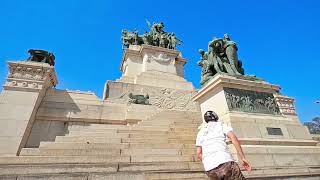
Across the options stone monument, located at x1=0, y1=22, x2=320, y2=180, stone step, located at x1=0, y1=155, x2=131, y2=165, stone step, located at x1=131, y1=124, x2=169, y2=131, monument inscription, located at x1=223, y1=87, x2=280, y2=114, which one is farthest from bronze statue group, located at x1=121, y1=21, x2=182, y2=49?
stone step, located at x1=0, y1=155, x2=131, y2=165

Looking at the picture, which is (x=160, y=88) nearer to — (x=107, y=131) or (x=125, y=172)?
(x=107, y=131)

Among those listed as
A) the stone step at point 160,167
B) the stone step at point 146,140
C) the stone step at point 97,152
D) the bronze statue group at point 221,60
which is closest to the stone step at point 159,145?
the stone step at point 146,140

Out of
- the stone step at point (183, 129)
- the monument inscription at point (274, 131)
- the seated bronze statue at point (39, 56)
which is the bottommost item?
the monument inscription at point (274, 131)

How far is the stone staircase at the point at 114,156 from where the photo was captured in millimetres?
4578

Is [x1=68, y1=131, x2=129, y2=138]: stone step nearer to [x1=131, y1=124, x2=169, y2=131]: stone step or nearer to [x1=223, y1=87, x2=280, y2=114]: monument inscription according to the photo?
[x1=131, y1=124, x2=169, y2=131]: stone step

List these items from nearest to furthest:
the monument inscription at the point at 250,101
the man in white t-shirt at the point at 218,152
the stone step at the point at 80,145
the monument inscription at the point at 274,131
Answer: the man in white t-shirt at the point at 218,152 < the stone step at the point at 80,145 < the monument inscription at the point at 274,131 < the monument inscription at the point at 250,101

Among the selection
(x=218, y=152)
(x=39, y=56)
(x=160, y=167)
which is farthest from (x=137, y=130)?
(x=39, y=56)

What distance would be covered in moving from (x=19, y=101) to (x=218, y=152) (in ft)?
30.8

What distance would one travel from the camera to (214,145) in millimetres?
3082

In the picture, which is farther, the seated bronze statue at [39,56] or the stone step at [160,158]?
the seated bronze statue at [39,56]

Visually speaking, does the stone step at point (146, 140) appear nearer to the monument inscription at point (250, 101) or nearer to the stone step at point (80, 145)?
the stone step at point (80, 145)

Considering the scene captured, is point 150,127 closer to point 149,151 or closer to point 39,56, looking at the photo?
point 149,151

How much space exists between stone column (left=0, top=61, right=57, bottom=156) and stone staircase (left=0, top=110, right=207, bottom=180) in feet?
7.87

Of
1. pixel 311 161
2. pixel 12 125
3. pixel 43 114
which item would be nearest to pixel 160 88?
pixel 43 114
